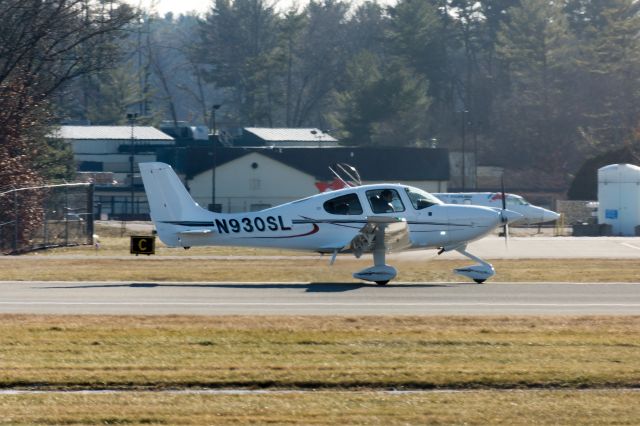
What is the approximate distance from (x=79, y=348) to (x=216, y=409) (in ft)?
12.6

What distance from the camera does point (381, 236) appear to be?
2269 cm

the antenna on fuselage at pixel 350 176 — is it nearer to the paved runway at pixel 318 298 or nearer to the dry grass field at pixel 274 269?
the dry grass field at pixel 274 269

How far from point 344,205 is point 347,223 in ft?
1.20

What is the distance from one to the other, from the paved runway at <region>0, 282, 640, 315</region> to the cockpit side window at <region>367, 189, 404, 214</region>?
1541 millimetres

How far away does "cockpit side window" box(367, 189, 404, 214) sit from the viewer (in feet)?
76.2

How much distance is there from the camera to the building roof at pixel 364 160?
7894cm

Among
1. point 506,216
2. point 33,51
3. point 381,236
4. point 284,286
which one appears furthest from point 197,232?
point 33,51

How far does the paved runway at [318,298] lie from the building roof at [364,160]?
55.8 m

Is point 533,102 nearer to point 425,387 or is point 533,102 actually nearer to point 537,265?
point 537,265

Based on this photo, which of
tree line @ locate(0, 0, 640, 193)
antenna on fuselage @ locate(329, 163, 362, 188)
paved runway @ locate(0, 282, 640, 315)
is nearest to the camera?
paved runway @ locate(0, 282, 640, 315)

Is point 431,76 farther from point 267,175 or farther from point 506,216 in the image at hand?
point 506,216

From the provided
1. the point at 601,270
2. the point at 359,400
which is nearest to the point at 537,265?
the point at 601,270

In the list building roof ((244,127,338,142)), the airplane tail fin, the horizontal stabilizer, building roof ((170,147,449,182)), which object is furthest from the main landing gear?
building roof ((244,127,338,142))

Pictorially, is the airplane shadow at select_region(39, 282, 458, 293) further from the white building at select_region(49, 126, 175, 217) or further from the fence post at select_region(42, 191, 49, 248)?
the white building at select_region(49, 126, 175, 217)
